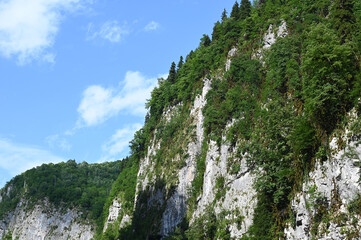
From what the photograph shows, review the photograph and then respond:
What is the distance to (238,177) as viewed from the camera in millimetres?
32844

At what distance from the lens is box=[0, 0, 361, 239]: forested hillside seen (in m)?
21.7

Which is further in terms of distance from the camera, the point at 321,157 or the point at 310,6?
the point at 310,6

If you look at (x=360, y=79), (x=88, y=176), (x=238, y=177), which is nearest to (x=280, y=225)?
(x=238, y=177)

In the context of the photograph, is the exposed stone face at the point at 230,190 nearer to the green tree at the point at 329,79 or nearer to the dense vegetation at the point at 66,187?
the green tree at the point at 329,79

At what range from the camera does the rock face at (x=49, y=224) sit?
A: 328 ft

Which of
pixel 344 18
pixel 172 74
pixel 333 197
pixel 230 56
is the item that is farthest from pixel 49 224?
pixel 344 18

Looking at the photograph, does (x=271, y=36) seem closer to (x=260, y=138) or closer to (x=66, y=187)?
(x=260, y=138)

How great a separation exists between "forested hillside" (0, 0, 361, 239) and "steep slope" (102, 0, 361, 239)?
0.37ft

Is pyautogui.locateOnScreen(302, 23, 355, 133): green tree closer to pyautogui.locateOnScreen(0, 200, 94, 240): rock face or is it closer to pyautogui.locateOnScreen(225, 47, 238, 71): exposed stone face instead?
pyautogui.locateOnScreen(225, 47, 238, 71): exposed stone face

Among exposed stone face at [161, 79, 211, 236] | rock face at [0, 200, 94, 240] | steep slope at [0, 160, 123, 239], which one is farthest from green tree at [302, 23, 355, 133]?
rock face at [0, 200, 94, 240]

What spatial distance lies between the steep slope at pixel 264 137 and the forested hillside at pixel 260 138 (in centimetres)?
11

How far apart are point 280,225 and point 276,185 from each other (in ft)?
10.2

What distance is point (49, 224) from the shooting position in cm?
10350

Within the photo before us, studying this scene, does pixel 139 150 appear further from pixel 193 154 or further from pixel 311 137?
pixel 311 137
